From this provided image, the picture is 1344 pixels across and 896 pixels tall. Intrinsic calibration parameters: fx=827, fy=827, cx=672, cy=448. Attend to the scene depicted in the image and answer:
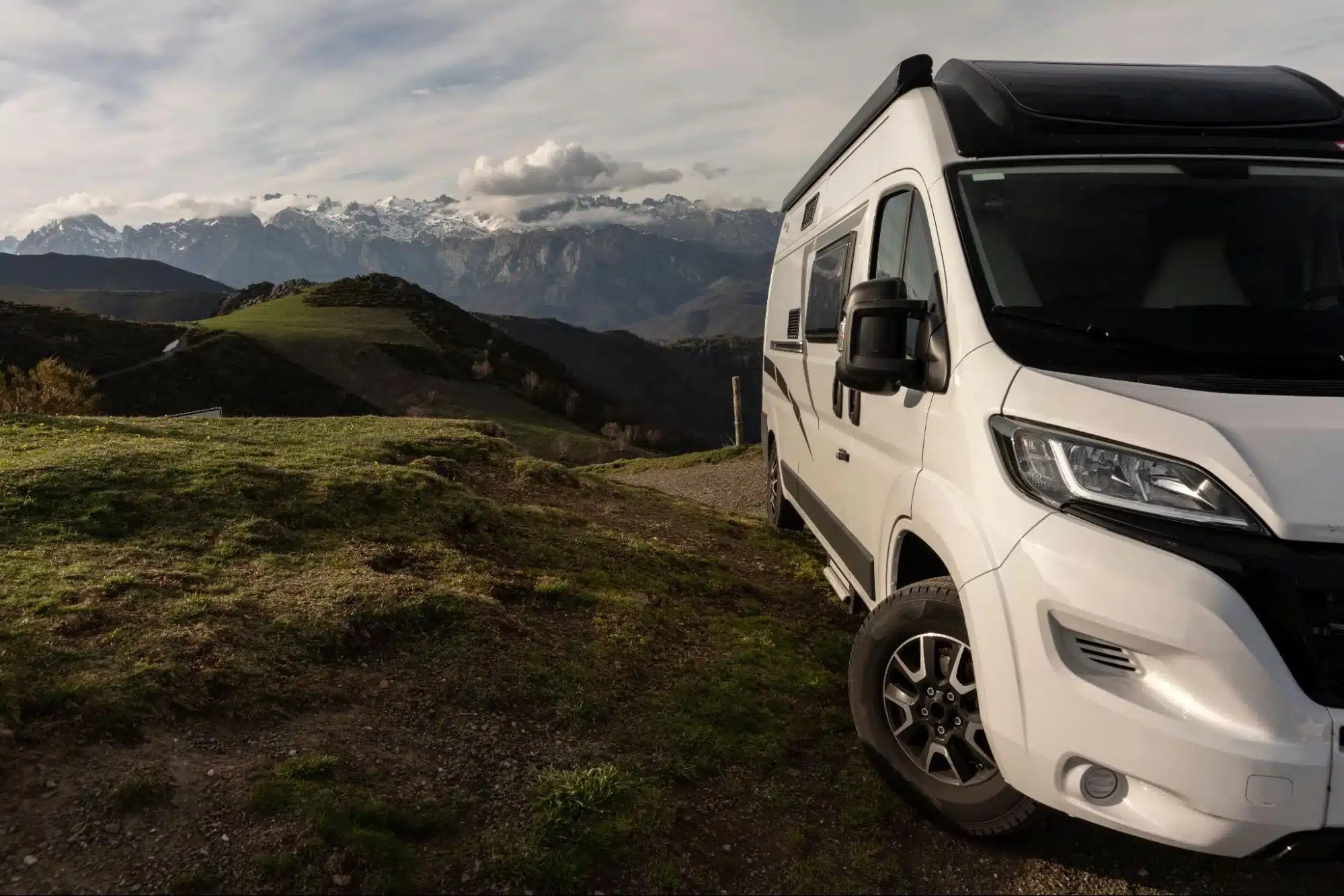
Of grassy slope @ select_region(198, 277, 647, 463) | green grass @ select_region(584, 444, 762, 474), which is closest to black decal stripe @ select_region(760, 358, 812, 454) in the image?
green grass @ select_region(584, 444, 762, 474)

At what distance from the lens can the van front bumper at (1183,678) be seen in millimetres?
2318

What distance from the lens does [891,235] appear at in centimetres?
423

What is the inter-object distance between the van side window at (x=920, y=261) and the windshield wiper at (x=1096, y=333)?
40 cm

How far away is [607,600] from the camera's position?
227 inches

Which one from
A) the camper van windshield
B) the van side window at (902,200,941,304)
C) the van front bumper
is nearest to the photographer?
the van front bumper

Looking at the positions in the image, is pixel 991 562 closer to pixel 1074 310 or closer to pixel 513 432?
pixel 1074 310

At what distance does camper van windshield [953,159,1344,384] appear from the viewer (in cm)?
299

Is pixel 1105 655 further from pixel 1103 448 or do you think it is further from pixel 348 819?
pixel 348 819

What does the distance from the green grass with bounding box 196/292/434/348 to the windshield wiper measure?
237ft

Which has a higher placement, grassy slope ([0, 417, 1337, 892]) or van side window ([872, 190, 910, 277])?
van side window ([872, 190, 910, 277])

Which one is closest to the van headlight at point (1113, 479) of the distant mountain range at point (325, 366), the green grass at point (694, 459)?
the green grass at point (694, 459)

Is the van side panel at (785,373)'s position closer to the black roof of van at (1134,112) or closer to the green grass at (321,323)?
the black roof of van at (1134,112)

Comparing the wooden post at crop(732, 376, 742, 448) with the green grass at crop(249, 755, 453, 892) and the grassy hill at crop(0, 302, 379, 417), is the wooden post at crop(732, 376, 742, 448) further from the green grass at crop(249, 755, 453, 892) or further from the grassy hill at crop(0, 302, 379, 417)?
the grassy hill at crop(0, 302, 379, 417)

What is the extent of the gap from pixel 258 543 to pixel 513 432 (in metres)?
32.3
